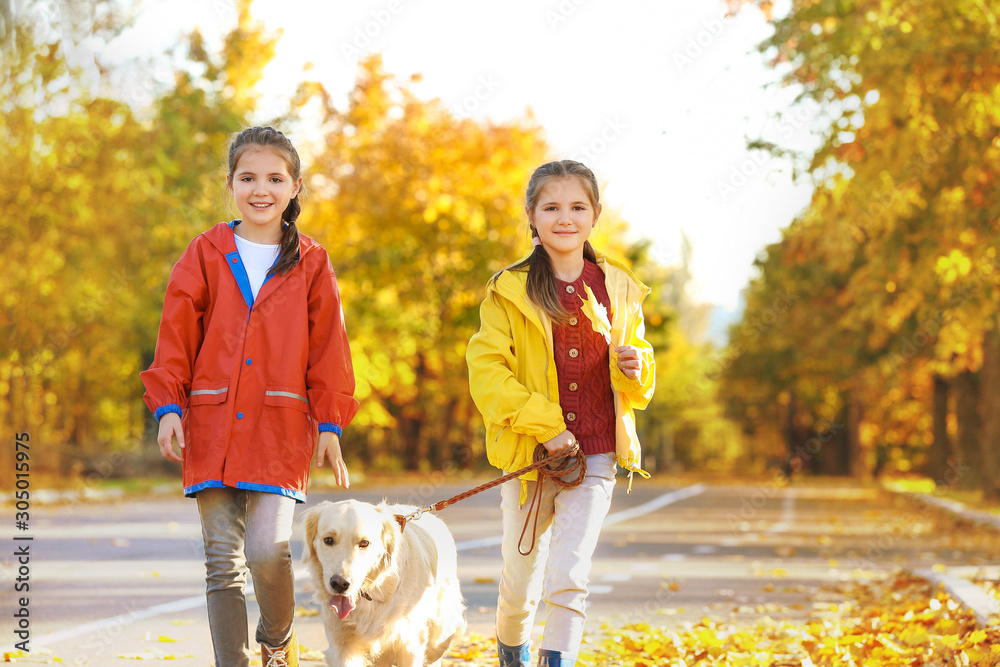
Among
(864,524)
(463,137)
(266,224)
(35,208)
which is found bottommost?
(864,524)

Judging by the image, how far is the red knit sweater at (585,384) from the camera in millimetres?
4820

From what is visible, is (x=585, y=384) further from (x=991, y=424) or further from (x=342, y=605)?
(x=991, y=424)

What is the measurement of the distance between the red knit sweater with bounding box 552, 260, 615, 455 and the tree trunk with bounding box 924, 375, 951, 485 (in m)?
30.1

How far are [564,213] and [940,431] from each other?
31.8 metres

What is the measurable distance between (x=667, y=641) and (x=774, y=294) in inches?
1513

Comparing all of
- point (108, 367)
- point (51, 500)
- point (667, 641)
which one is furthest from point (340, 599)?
point (108, 367)

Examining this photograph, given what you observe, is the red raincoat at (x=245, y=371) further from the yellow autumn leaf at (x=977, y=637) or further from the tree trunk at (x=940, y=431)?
the tree trunk at (x=940, y=431)

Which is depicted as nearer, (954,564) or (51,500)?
(954,564)

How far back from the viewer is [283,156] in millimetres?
4871

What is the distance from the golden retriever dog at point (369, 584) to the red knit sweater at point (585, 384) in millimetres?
844

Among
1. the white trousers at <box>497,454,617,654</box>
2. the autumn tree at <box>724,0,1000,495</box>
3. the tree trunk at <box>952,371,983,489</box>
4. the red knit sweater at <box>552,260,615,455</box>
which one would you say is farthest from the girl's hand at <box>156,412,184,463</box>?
the tree trunk at <box>952,371,983,489</box>

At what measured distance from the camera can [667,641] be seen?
6.70 metres

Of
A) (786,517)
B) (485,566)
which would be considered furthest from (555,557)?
(786,517)

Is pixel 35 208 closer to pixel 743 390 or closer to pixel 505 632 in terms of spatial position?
pixel 505 632
